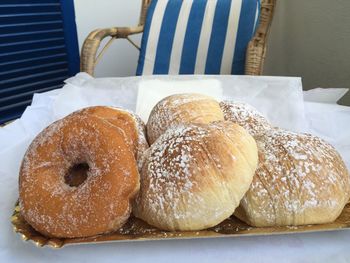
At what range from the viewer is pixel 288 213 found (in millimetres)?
530

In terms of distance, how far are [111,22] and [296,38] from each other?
41.6 inches

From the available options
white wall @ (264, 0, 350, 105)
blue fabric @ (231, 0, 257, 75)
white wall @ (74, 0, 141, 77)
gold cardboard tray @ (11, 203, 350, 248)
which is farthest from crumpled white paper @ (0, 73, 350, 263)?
white wall @ (74, 0, 141, 77)

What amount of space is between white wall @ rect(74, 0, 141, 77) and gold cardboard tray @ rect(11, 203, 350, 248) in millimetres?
1574

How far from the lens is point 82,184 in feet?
1.79

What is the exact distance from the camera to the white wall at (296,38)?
120 cm

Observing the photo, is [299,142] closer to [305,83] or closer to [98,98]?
[98,98]

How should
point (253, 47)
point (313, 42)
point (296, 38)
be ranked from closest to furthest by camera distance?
point (253, 47)
point (313, 42)
point (296, 38)

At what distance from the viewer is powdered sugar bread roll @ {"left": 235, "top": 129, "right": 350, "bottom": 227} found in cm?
53

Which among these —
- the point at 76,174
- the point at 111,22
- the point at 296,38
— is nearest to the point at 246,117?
the point at 76,174

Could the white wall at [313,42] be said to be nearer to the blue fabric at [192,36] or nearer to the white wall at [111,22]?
the blue fabric at [192,36]

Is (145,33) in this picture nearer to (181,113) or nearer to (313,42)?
(313,42)

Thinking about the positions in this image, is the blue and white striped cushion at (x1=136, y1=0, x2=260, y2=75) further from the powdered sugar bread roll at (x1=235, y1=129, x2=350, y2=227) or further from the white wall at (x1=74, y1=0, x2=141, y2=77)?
the powdered sugar bread roll at (x1=235, y1=129, x2=350, y2=227)

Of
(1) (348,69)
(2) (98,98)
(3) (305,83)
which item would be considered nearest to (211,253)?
(2) (98,98)

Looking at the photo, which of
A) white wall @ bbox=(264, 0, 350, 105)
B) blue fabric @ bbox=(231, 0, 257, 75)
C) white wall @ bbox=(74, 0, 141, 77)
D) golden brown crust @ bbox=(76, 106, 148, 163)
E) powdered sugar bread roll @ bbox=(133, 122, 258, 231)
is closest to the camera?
powdered sugar bread roll @ bbox=(133, 122, 258, 231)
